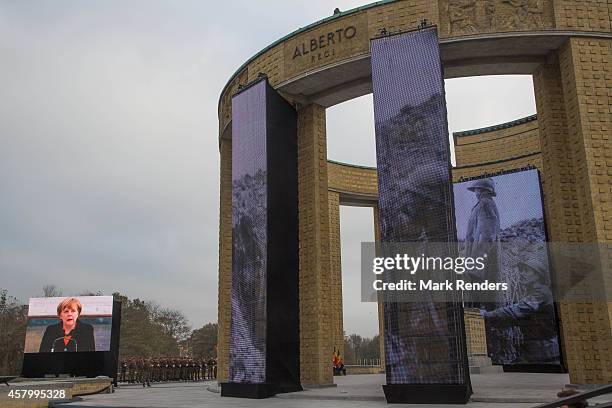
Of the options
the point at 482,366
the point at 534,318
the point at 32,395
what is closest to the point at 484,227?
the point at 534,318

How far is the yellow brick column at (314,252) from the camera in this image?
13.7m

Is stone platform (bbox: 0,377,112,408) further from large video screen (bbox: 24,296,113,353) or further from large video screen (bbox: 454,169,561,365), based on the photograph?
large video screen (bbox: 454,169,561,365)

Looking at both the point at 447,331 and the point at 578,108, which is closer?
the point at 447,331

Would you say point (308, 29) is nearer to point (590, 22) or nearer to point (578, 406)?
point (590, 22)

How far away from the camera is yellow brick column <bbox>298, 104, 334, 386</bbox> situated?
1374 cm

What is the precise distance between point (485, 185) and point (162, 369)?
15.4 meters

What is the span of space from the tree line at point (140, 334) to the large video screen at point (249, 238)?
89.2 ft

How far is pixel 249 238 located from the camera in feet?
43.4

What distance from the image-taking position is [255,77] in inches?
599

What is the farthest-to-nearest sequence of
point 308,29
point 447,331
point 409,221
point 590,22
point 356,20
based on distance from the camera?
point 308,29 → point 356,20 → point 590,22 → point 409,221 → point 447,331

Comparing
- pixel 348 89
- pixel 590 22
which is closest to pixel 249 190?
pixel 348 89

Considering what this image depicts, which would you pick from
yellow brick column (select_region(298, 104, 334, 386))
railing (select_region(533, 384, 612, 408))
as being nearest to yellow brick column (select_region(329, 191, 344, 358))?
yellow brick column (select_region(298, 104, 334, 386))

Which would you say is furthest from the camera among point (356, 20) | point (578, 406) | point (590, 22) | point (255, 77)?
point (255, 77)

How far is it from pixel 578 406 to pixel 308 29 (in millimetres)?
12379
